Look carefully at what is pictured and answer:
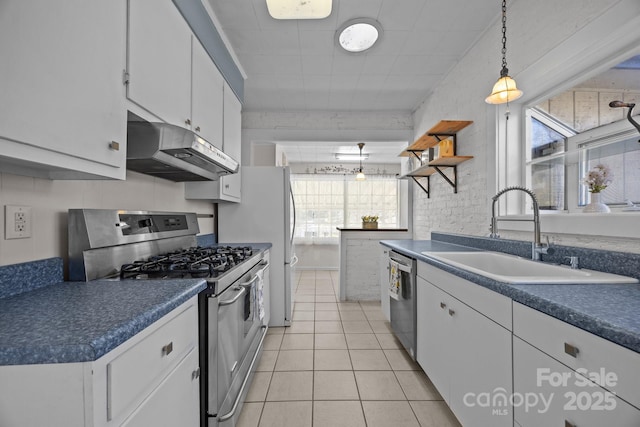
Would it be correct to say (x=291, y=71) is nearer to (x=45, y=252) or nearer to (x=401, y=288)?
(x=401, y=288)

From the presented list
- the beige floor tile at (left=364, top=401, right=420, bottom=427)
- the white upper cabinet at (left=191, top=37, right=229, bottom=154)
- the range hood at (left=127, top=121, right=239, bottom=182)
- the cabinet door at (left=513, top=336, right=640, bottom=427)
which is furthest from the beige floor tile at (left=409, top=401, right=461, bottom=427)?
the white upper cabinet at (left=191, top=37, right=229, bottom=154)

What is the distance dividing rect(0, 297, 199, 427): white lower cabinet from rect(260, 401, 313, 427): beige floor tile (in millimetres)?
789

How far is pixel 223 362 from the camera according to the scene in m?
1.40

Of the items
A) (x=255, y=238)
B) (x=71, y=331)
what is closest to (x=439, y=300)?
(x=71, y=331)

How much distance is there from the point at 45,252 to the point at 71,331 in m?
0.72

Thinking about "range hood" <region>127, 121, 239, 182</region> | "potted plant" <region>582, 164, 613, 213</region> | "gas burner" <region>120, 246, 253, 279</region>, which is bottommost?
"gas burner" <region>120, 246, 253, 279</region>

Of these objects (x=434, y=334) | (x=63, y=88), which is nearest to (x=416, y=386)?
(x=434, y=334)

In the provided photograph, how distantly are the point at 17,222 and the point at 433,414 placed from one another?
219 cm

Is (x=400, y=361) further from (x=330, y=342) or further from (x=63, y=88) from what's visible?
(x=63, y=88)

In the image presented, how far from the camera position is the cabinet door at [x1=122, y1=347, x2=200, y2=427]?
807 mm

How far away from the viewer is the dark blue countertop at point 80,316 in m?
0.62

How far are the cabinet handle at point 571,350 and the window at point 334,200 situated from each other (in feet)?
18.0

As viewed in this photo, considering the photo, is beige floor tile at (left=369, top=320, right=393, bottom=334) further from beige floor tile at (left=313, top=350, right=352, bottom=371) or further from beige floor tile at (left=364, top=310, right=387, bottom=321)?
beige floor tile at (left=313, top=350, right=352, bottom=371)

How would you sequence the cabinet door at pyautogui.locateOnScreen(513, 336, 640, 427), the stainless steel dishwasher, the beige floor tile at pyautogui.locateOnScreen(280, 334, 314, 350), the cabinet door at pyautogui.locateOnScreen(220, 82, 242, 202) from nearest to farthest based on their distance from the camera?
the cabinet door at pyautogui.locateOnScreen(513, 336, 640, 427)
the stainless steel dishwasher
the cabinet door at pyautogui.locateOnScreen(220, 82, 242, 202)
the beige floor tile at pyautogui.locateOnScreen(280, 334, 314, 350)
